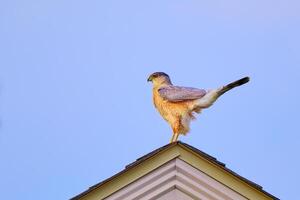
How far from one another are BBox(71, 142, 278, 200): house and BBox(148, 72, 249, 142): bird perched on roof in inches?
15.5

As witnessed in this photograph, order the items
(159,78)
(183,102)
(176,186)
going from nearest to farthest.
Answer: (176,186) → (183,102) → (159,78)

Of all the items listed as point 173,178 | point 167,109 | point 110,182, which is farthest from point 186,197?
point 167,109

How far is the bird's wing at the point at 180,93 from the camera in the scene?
8.16 meters

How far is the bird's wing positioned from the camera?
816 centimetres

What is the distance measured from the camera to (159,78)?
8.96 m

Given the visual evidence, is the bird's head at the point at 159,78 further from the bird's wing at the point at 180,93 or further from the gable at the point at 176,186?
the gable at the point at 176,186

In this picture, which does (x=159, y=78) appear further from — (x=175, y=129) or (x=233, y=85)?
(x=233, y=85)

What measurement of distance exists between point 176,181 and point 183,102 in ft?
3.65

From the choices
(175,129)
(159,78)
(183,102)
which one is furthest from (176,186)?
(159,78)

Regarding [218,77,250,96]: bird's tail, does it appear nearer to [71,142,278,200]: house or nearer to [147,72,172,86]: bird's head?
[71,142,278,200]: house

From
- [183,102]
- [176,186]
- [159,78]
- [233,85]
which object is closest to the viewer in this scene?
[176,186]

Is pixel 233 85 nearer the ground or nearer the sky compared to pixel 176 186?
nearer the sky

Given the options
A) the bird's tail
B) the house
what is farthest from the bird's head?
the house

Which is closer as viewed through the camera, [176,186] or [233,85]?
[176,186]
